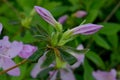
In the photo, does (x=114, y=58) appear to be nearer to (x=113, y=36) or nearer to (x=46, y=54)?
(x=113, y=36)

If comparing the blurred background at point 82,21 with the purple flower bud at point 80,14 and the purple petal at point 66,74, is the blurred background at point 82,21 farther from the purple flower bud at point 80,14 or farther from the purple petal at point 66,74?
the purple petal at point 66,74

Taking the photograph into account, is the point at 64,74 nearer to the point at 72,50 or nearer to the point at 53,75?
the point at 53,75

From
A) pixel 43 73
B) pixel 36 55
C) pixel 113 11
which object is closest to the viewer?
pixel 36 55

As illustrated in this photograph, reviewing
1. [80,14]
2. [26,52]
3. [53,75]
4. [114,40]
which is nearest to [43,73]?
[53,75]

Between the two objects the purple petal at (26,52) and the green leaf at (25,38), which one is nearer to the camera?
the purple petal at (26,52)

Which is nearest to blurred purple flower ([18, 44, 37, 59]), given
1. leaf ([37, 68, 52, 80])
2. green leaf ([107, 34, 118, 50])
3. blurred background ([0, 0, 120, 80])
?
leaf ([37, 68, 52, 80])

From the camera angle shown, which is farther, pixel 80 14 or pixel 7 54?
pixel 80 14

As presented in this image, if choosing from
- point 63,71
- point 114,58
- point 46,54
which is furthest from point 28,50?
point 114,58

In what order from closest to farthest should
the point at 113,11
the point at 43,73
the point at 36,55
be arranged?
the point at 36,55 → the point at 43,73 → the point at 113,11

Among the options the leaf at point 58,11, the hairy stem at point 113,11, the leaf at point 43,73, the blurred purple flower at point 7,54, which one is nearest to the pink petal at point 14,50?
the blurred purple flower at point 7,54

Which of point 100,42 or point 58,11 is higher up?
point 58,11

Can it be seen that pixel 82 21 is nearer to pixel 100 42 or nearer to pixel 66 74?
pixel 100 42

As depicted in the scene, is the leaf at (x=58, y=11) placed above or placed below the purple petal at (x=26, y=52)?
above
